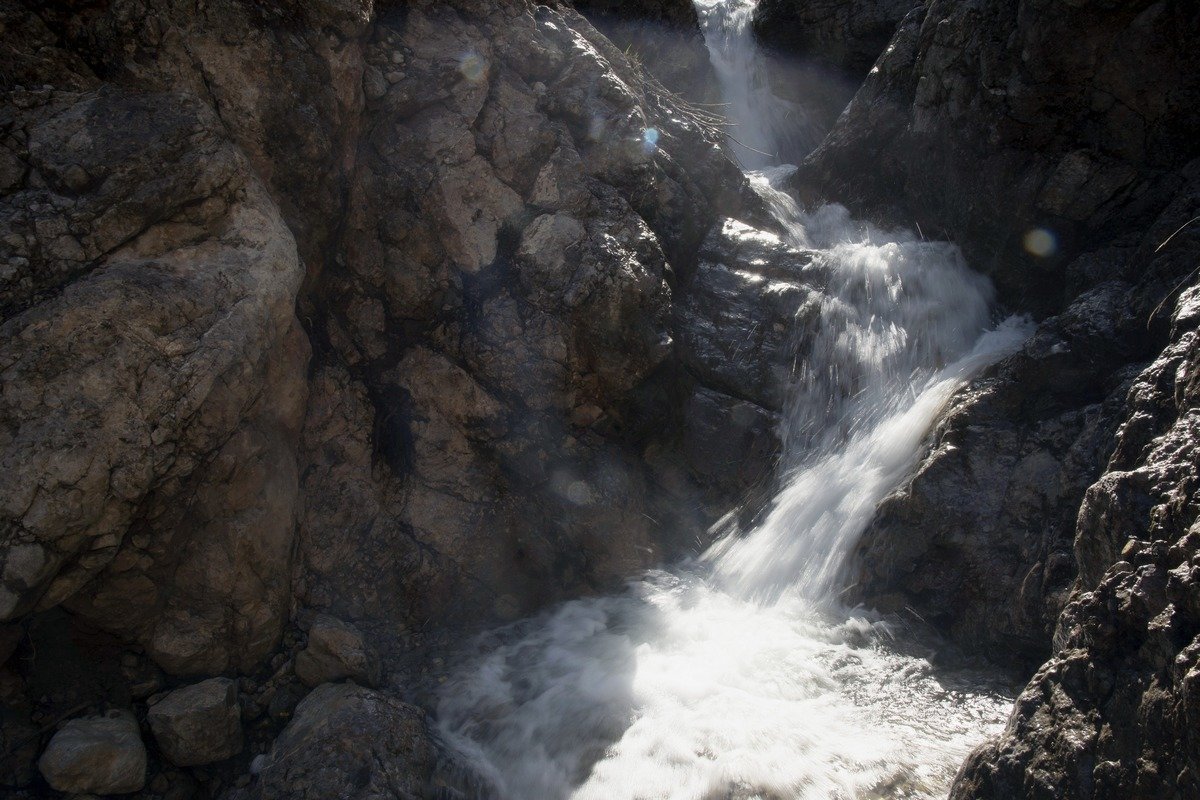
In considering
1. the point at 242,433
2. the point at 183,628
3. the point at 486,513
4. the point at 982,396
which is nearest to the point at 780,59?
the point at 982,396

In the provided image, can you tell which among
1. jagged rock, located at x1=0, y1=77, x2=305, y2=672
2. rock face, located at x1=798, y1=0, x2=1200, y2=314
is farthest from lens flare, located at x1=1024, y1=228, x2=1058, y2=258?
jagged rock, located at x1=0, y1=77, x2=305, y2=672

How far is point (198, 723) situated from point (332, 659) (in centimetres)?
65

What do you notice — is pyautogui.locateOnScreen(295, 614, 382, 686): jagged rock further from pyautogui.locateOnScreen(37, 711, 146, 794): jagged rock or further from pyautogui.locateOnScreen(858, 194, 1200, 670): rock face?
pyautogui.locateOnScreen(858, 194, 1200, 670): rock face

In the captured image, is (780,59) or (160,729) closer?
(160,729)

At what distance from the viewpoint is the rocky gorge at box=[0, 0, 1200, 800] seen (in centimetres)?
297

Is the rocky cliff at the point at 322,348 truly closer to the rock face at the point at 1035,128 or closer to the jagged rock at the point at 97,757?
the jagged rock at the point at 97,757

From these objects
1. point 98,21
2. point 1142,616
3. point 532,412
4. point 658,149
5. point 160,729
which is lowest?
point 160,729

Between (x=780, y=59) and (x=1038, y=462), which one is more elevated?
(x=780, y=59)

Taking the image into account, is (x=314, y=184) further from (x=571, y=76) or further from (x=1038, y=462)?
(x=1038, y=462)

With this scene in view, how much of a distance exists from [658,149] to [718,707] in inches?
155

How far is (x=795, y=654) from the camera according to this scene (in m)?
4.04

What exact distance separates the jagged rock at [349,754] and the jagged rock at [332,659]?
6.9 inches

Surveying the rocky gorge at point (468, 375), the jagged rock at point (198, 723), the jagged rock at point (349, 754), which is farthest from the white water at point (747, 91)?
the jagged rock at point (198, 723)

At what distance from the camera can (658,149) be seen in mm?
5637
